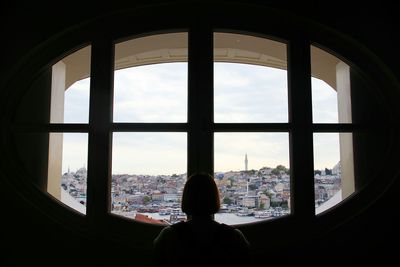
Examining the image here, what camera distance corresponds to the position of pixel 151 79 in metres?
2.97

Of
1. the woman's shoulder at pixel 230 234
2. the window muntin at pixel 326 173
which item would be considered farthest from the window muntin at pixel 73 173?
the window muntin at pixel 326 173

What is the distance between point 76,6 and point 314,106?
2.02m

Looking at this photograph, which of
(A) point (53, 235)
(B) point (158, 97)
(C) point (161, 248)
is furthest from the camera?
(B) point (158, 97)

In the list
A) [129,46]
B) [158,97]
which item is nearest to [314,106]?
[158,97]

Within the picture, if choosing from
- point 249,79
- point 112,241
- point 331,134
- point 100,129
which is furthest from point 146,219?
point 331,134

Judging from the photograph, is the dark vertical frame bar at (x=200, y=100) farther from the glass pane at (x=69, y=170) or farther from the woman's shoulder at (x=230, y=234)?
the woman's shoulder at (x=230, y=234)

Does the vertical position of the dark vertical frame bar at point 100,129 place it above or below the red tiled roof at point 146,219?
above

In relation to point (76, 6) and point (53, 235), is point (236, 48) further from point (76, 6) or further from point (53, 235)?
point (53, 235)

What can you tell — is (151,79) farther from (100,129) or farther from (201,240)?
(201,240)

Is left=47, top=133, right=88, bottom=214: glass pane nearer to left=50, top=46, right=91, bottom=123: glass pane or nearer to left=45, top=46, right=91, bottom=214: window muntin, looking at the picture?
left=45, top=46, right=91, bottom=214: window muntin

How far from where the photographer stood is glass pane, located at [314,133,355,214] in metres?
2.88

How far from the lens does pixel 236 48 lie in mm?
3012

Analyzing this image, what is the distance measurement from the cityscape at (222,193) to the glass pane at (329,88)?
0.46 metres

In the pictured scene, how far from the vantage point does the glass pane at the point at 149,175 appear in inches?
112
